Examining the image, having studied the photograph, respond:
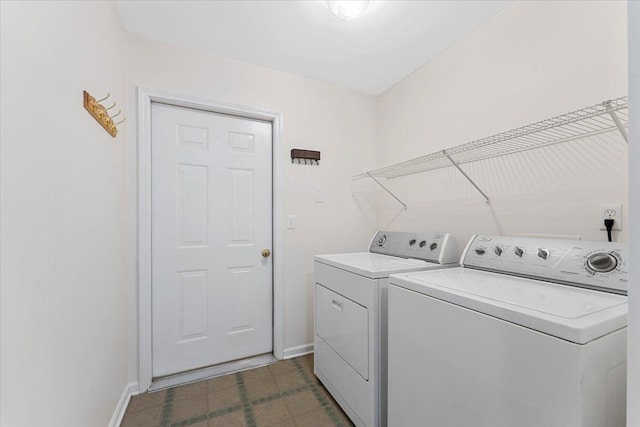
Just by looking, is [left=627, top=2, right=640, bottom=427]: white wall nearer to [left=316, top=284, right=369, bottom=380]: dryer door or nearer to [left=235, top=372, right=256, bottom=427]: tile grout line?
[left=316, top=284, right=369, bottom=380]: dryer door

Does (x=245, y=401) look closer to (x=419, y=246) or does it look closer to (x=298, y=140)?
(x=419, y=246)

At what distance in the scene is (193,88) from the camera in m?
2.02

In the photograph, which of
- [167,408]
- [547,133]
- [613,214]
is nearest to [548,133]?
[547,133]

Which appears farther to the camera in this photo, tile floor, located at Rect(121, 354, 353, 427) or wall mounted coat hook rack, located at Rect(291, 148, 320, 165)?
wall mounted coat hook rack, located at Rect(291, 148, 320, 165)

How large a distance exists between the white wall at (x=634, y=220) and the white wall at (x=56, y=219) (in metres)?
1.34

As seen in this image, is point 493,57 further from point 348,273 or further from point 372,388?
point 372,388

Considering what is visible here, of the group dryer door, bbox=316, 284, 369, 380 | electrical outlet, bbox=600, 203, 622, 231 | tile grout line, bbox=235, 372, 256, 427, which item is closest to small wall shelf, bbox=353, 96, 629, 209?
electrical outlet, bbox=600, 203, 622, 231

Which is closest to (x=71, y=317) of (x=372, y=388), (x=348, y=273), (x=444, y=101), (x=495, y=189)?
(x=348, y=273)

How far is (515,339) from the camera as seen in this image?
0.78m

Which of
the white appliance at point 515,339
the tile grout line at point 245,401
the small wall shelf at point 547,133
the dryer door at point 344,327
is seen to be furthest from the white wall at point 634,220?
the tile grout line at point 245,401

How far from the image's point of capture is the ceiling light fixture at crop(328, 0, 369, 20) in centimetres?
148

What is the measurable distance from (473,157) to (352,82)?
1340 millimetres

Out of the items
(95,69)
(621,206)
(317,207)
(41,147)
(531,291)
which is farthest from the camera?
(317,207)

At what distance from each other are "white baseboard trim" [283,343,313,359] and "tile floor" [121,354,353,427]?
231 millimetres
